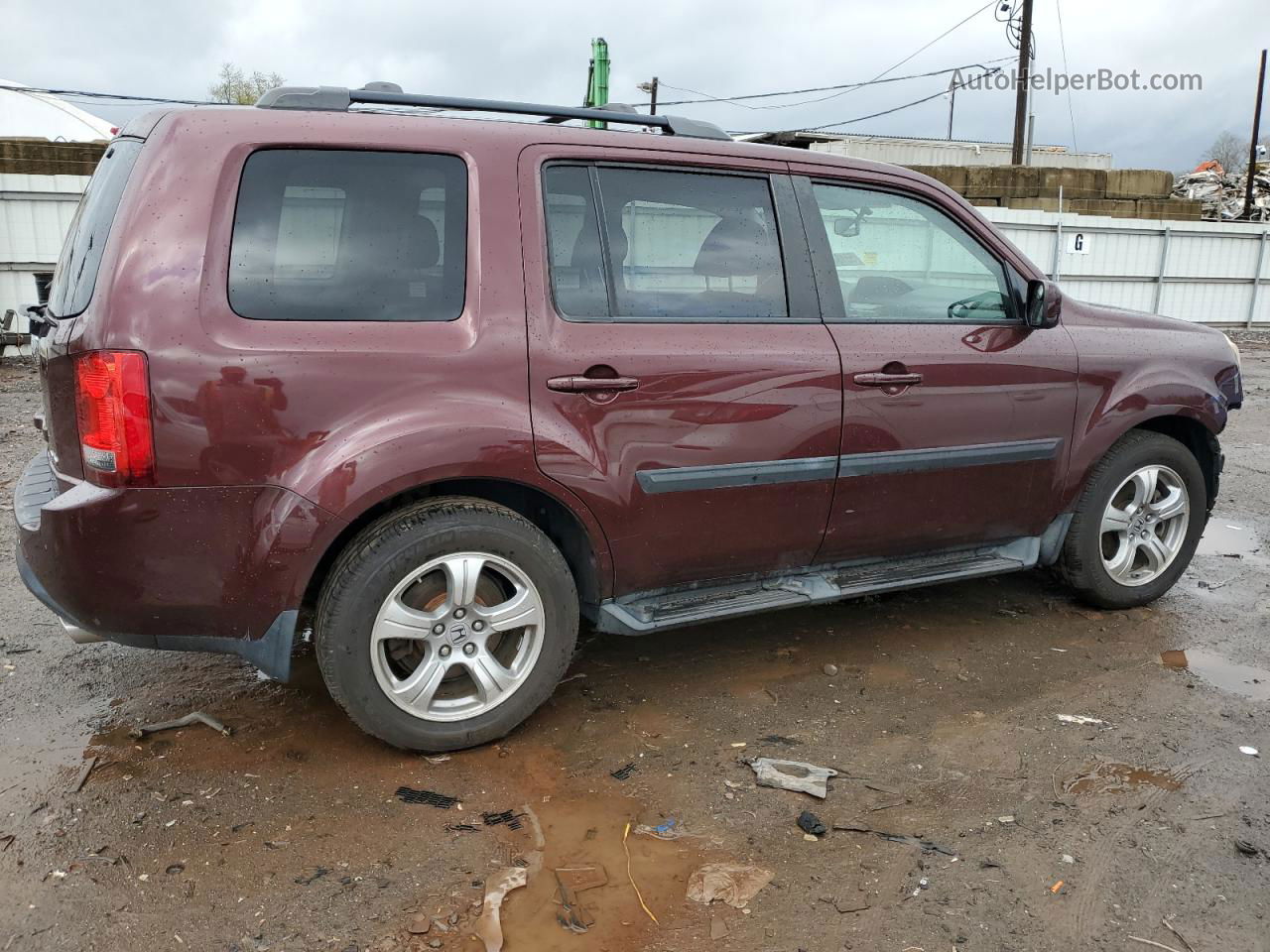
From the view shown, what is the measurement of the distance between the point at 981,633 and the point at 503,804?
2345 mm

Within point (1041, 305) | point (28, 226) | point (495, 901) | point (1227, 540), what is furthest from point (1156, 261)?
point (495, 901)

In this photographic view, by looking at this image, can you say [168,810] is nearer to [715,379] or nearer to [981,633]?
[715,379]

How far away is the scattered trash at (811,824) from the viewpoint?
2.72 m

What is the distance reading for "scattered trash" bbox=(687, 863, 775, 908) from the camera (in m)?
2.45

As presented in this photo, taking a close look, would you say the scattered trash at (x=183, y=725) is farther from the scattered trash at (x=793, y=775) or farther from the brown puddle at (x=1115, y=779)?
the brown puddle at (x=1115, y=779)

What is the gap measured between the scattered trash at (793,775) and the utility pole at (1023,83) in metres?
25.2

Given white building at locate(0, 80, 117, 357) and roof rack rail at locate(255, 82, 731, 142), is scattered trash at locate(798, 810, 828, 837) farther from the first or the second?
white building at locate(0, 80, 117, 357)

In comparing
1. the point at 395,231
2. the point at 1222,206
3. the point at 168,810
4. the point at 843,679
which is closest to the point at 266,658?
the point at 168,810

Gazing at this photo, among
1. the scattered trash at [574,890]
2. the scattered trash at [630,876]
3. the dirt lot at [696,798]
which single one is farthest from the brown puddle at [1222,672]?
the scattered trash at [574,890]

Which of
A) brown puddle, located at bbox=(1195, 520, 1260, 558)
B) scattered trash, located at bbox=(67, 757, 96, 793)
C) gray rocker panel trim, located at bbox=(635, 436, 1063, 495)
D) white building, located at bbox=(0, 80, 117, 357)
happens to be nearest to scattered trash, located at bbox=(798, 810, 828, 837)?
gray rocker panel trim, located at bbox=(635, 436, 1063, 495)

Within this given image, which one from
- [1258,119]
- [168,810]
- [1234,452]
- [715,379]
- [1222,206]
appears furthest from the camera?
[1258,119]

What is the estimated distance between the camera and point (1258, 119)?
36.5 metres

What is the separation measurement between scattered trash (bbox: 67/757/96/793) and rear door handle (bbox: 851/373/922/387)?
280cm

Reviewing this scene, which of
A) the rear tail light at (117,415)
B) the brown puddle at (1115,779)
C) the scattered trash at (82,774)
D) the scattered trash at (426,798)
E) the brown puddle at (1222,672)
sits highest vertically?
the rear tail light at (117,415)
